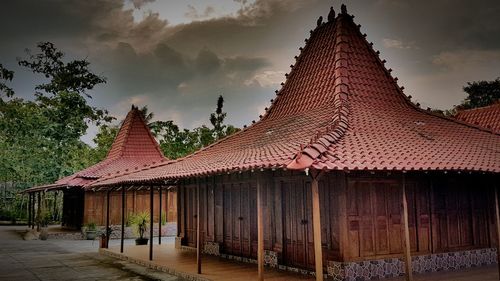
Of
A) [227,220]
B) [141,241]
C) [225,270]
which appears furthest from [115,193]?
[225,270]

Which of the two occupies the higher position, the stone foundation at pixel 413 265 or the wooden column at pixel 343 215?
the wooden column at pixel 343 215

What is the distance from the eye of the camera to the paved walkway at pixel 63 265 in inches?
496

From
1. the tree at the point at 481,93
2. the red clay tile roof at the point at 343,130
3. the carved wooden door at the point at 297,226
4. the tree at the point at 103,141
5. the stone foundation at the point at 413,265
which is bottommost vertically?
the stone foundation at the point at 413,265

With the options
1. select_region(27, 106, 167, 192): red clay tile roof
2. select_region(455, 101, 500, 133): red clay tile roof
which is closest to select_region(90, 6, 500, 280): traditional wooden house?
select_region(455, 101, 500, 133): red clay tile roof

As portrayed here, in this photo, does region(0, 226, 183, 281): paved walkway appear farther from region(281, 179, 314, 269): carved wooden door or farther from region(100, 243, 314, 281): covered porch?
region(281, 179, 314, 269): carved wooden door

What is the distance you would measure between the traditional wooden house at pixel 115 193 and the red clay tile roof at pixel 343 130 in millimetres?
9901

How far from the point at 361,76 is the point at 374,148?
13.2 ft

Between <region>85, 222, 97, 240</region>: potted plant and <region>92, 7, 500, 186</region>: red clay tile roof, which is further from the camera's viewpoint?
<region>85, 222, 97, 240</region>: potted plant

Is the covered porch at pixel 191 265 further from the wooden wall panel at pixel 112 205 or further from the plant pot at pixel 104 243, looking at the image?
the wooden wall panel at pixel 112 205

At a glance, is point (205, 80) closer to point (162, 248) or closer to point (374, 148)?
point (162, 248)

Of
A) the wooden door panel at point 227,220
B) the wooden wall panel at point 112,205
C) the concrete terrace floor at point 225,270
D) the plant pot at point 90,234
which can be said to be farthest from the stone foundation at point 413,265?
the plant pot at point 90,234

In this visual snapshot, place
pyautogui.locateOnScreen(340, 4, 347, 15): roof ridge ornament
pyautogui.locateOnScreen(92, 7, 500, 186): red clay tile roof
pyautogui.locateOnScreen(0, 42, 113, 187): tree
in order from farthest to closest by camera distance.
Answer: pyautogui.locateOnScreen(0, 42, 113, 187): tree < pyautogui.locateOnScreen(340, 4, 347, 15): roof ridge ornament < pyautogui.locateOnScreen(92, 7, 500, 186): red clay tile roof

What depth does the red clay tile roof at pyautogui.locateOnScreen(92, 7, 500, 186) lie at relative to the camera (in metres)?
8.84

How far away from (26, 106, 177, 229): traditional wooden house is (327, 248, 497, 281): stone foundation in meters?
16.3
